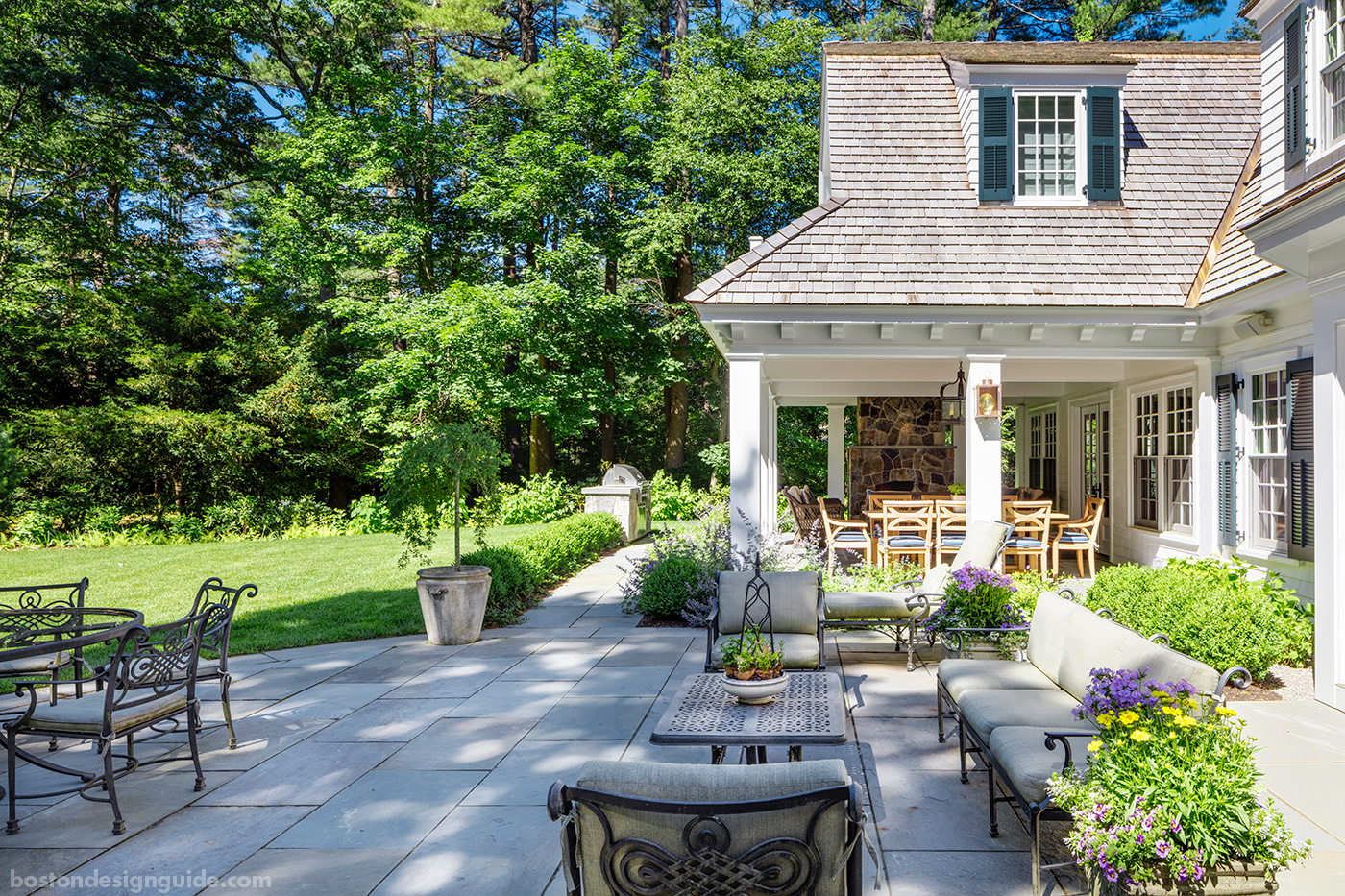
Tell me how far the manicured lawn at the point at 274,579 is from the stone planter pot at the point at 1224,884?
6.97m

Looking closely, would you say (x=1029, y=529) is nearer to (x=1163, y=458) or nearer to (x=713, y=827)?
(x=1163, y=458)

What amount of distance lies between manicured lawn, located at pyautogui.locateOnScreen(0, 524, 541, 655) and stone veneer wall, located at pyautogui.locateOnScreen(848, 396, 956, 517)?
254 inches

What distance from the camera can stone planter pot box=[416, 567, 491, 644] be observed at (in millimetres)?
7297

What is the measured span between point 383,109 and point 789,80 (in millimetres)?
9742

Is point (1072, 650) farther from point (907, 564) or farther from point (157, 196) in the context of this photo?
point (157, 196)

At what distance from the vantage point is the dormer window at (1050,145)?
30.4 feet

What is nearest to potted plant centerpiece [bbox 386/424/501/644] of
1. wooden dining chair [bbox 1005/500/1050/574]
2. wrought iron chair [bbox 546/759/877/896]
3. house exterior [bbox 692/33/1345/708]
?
house exterior [bbox 692/33/1345/708]

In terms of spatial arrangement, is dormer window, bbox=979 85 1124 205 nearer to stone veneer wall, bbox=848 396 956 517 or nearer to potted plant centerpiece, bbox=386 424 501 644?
stone veneer wall, bbox=848 396 956 517

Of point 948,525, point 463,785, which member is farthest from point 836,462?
point 463,785

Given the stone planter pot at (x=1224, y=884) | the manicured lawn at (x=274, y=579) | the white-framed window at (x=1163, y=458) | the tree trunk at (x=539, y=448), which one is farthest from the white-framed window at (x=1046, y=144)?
the tree trunk at (x=539, y=448)

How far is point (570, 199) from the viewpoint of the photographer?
18781mm

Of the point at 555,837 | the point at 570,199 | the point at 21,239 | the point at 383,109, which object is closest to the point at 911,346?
the point at 555,837

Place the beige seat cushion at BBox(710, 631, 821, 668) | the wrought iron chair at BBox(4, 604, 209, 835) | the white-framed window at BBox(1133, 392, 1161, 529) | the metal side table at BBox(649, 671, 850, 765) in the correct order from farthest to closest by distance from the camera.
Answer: the white-framed window at BBox(1133, 392, 1161, 529), the beige seat cushion at BBox(710, 631, 821, 668), the wrought iron chair at BBox(4, 604, 209, 835), the metal side table at BBox(649, 671, 850, 765)

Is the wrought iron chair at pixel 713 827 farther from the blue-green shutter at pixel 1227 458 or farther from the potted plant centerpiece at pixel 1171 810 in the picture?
the blue-green shutter at pixel 1227 458
